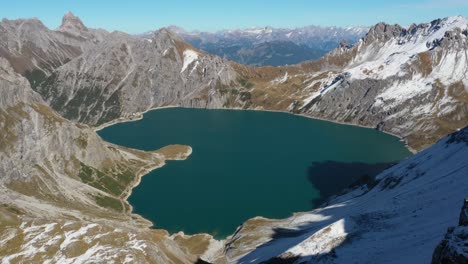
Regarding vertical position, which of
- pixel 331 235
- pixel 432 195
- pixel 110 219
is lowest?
pixel 110 219

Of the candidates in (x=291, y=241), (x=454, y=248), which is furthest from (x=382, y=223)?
(x=454, y=248)

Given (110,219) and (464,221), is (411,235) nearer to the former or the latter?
(464,221)

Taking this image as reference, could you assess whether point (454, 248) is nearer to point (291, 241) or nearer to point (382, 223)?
point (382, 223)

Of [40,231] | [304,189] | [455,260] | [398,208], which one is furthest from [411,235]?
[304,189]

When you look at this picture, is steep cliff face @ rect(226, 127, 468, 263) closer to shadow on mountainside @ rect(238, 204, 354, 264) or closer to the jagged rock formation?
shadow on mountainside @ rect(238, 204, 354, 264)

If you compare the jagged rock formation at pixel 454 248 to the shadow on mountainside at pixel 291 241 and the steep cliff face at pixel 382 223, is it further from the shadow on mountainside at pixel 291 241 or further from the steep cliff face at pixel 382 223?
the shadow on mountainside at pixel 291 241
